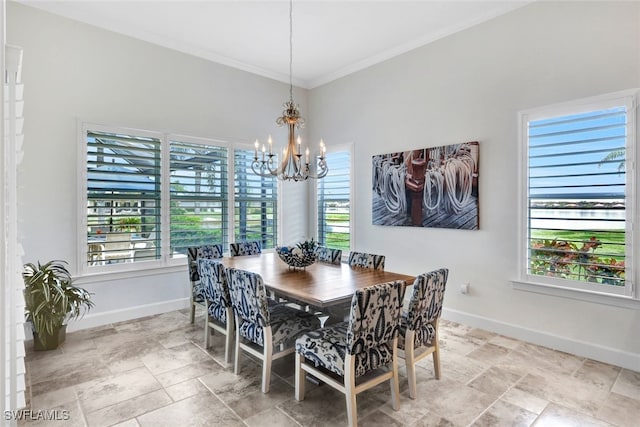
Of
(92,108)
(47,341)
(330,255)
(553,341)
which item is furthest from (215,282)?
(553,341)

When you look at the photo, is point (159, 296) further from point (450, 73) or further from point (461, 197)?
point (450, 73)

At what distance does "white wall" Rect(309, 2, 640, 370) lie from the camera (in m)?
3.03

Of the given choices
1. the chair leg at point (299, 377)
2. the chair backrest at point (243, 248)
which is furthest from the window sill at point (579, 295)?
the chair backrest at point (243, 248)

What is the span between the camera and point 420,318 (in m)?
2.50

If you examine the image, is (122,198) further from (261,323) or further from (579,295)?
(579,295)

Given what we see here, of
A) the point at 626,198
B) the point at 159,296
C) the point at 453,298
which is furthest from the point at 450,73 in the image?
the point at 159,296

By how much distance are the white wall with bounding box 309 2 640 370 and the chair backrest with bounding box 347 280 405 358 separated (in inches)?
79.5

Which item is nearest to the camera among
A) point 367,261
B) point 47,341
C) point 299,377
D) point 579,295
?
point 299,377

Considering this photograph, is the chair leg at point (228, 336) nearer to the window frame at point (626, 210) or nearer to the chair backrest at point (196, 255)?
the chair backrest at point (196, 255)

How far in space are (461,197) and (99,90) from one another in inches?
167

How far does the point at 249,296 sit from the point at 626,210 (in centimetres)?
314

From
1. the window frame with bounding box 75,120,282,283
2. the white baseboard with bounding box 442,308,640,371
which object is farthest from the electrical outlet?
the window frame with bounding box 75,120,282,283

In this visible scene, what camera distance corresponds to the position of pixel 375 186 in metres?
4.82

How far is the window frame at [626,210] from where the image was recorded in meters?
2.88
